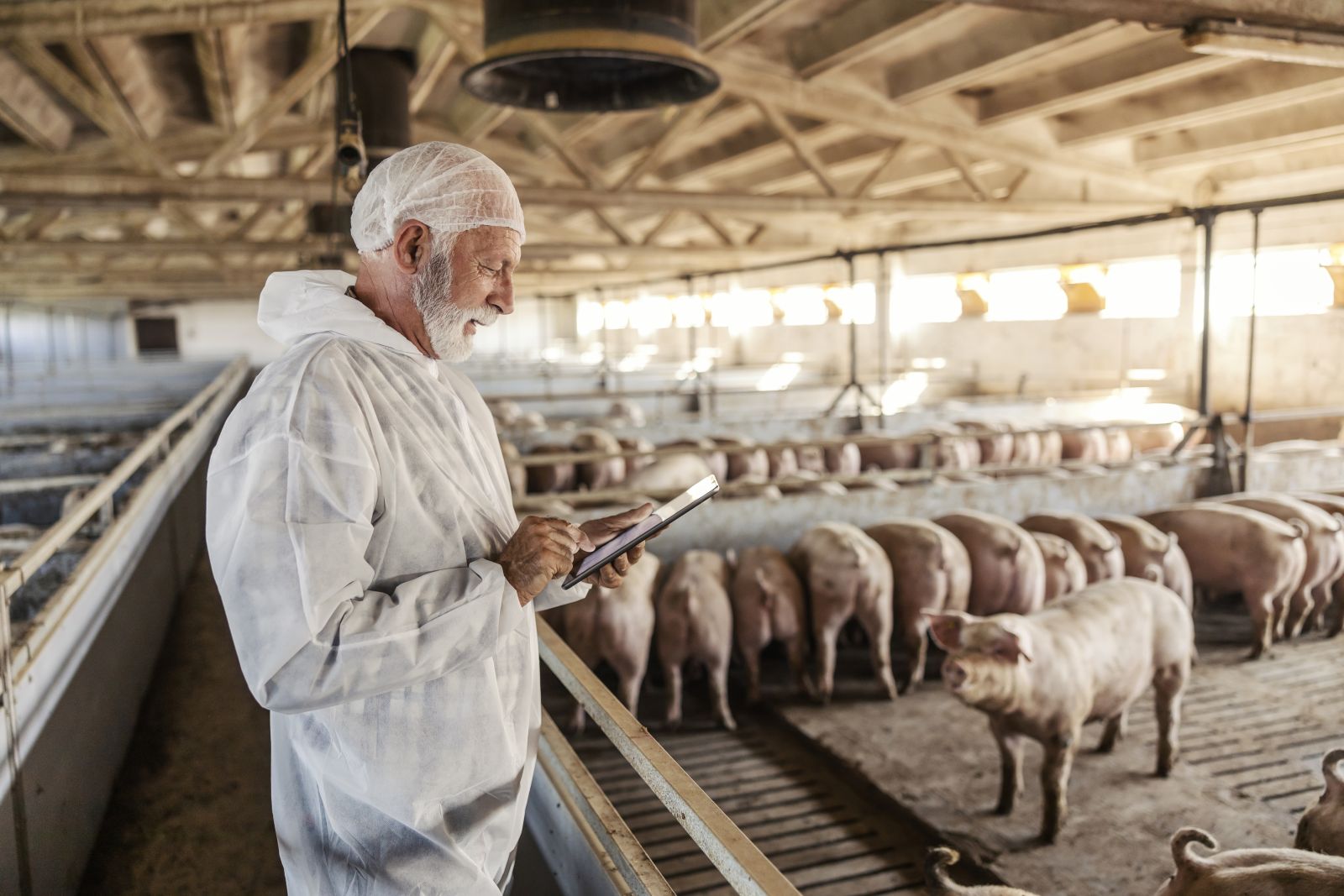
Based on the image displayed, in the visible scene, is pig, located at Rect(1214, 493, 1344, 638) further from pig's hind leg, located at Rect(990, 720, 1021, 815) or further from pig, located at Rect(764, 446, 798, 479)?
pig, located at Rect(764, 446, 798, 479)

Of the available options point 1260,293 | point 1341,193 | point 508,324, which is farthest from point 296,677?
point 508,324

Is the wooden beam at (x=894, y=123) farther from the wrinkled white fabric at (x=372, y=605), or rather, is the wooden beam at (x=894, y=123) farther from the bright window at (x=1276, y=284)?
the wrinkled white fabric at (x=372, y=605)

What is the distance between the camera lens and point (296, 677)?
4.08 ft

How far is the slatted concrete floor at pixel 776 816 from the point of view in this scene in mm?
3143

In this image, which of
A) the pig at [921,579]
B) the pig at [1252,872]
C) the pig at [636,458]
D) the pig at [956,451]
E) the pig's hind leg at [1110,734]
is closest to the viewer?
the pig at [1252,872]

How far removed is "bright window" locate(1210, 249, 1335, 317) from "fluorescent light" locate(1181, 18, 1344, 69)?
7.07m

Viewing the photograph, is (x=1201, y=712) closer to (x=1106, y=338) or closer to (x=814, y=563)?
(x=814, y=563)

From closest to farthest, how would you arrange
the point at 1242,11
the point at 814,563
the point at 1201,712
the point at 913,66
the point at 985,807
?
the point at 1242,11, the point at 985,807, the point at 1201,712, the point at 814,563, the point at 913,66

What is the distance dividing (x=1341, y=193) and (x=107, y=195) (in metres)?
7.60

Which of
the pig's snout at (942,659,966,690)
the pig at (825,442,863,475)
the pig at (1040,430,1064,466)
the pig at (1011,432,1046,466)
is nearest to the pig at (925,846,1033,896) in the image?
the pig's snout at (942,659,966,690)

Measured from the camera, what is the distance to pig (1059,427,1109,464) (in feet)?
30.2

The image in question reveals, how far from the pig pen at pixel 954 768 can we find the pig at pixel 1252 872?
1.07 metres

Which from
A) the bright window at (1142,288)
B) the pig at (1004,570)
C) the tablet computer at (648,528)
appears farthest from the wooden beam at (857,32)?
the bright window at (1142,288)

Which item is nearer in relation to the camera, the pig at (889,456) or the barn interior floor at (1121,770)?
the barn interior floor at (1121,770)
